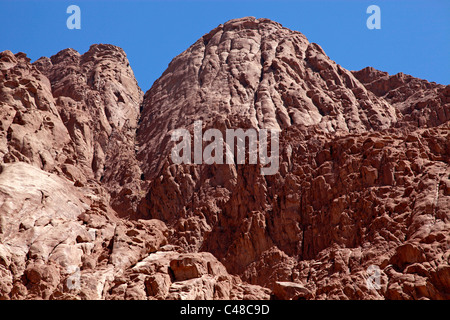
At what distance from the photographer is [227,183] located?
61.6m

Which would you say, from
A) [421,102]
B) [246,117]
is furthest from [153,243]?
[421,102]

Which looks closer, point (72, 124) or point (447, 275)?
point (447, 275)

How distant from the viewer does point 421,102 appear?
76250 millimetres

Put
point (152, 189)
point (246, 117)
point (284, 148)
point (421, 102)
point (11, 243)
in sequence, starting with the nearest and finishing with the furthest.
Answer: point (11, 243)
point (284, 148)
point (152, 189)
point (246, 117)
point (421, 102)

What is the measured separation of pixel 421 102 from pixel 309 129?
20042mm

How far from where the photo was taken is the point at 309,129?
2446 inches

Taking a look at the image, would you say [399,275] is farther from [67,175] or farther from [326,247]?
[67,175]

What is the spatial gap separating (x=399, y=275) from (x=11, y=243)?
2352 cm

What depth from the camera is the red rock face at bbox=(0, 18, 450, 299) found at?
42.4 metres

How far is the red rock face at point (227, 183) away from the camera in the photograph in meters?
42.4

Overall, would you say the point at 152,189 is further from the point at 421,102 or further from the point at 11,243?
the point at 421,102
